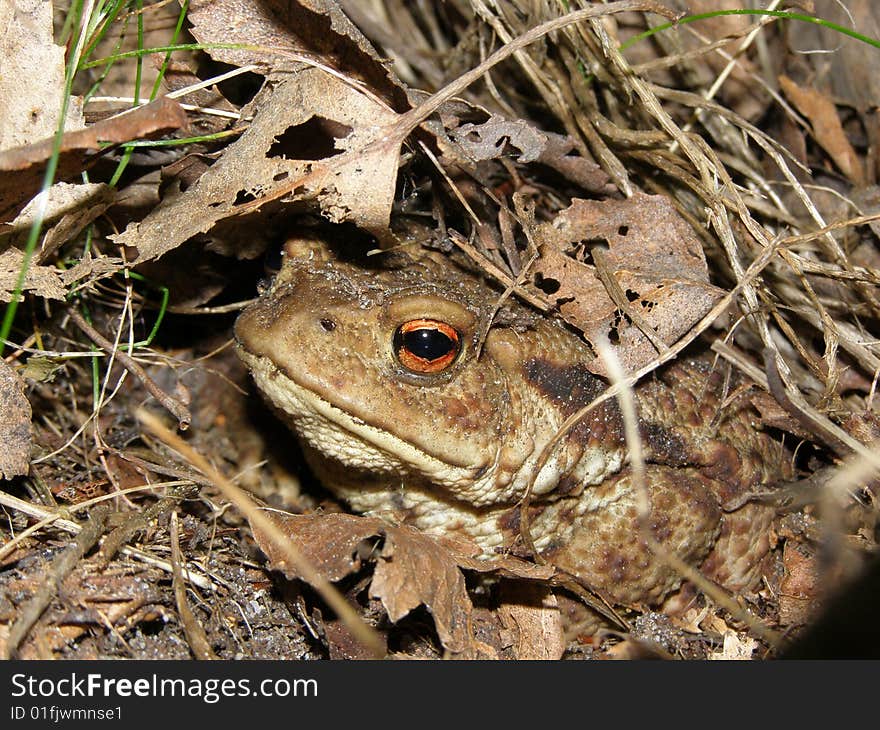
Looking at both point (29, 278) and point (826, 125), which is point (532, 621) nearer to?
point (29, 278)

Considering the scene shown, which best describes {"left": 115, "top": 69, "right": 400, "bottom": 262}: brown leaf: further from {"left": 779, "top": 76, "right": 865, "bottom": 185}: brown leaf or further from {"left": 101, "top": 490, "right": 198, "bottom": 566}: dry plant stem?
{"left": 779, "top": 76, "right": 865, "bottom": 185}: brown leaf

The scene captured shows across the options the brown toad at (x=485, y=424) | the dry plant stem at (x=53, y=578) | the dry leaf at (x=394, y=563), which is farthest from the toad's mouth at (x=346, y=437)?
the dry plant stem at (x=53, y=578)

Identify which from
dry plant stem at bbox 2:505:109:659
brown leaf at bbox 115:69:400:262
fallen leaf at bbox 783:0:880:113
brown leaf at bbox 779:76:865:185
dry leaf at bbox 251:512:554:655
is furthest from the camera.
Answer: brown leaf at bbox 779:76:865:185

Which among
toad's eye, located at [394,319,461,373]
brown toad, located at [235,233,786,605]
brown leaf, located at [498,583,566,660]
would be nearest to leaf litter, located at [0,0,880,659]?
brown leaf, located at [498,583,566,660]

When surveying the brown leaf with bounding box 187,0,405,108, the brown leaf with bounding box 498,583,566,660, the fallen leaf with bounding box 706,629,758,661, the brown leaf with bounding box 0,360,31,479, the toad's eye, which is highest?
the brown leaf with bounding box 187,0,405,108

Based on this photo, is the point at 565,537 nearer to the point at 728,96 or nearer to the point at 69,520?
the point at 69,520

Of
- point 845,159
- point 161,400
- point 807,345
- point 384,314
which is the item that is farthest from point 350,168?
point 845,159
